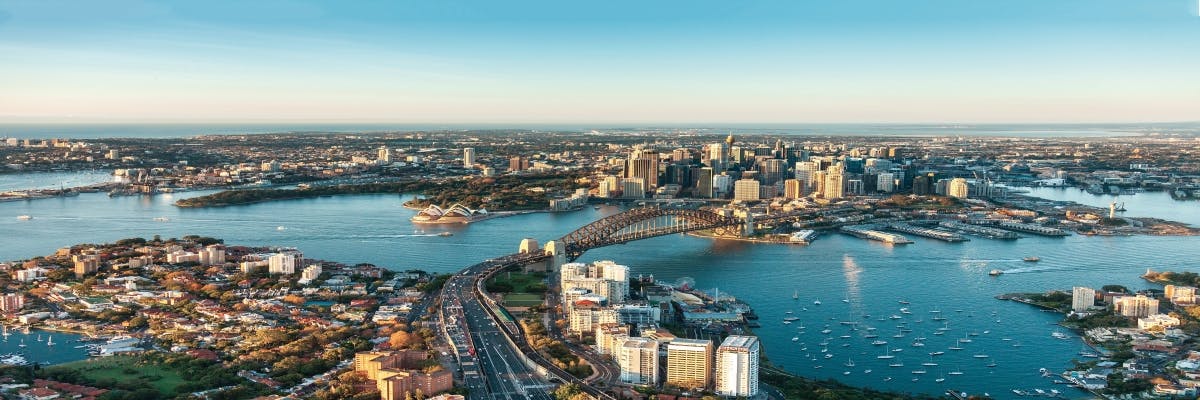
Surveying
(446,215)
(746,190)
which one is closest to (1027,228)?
(746,190)

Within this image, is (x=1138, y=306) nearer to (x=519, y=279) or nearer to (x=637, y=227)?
(x=519, y=279)

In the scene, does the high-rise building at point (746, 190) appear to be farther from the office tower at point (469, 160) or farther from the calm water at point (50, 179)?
the calm water at point (50, 179)

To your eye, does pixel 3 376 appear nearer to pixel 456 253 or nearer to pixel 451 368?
pixel 451 368

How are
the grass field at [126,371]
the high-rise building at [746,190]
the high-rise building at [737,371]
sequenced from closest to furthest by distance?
the high-rise building at [737,371] → the grass field at [126,371] → the high-rise building at [746,190]

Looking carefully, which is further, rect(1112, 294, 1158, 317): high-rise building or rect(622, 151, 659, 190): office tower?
rect(622, 151, 659, 190): office tower

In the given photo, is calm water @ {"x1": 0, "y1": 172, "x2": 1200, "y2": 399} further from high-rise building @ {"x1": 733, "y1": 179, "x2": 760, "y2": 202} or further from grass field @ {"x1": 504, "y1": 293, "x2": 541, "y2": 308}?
high-rise building @ {"x1": 733, "y1": 179, "x2": 760, "y2": 202}

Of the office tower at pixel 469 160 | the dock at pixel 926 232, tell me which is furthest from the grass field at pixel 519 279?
the office tower at pixel 469 160

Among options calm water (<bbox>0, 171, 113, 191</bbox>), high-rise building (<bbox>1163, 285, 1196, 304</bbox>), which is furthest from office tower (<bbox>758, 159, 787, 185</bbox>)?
calm water (<bbox>0, 171, 113, 191</bbox>)
